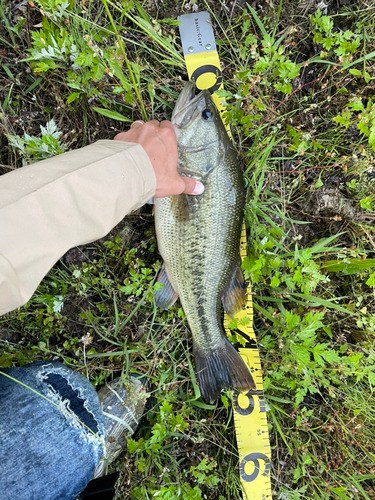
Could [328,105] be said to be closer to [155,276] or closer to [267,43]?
[267,43]

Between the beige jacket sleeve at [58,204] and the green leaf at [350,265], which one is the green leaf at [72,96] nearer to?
the beige jacket sleeve at [58,204]

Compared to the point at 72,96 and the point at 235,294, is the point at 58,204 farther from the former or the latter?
the point at 235,294

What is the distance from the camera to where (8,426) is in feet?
5.19

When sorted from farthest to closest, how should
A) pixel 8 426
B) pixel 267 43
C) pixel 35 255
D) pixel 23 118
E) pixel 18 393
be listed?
pixel 23 118 → pixel 267 43 → pixel 18 393 → pixel 8 426 → pixel 35 255

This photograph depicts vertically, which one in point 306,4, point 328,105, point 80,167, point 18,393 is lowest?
point 18,393

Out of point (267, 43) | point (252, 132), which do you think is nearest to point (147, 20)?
point (267, 43)

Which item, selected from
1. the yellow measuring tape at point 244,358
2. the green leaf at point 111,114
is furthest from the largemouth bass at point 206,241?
the green leaf at point 111,114

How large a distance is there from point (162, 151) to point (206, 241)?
654mm

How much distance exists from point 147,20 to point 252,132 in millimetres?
1061

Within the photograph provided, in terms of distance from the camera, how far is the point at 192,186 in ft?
6.57

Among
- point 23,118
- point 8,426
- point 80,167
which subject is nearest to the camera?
point 80,167

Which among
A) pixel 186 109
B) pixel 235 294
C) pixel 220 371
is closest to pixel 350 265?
pixel 235 294

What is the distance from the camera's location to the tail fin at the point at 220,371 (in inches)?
89.0

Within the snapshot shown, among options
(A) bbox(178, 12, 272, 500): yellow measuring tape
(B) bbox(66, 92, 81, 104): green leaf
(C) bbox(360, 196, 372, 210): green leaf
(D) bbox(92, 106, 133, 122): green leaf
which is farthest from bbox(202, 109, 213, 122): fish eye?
(C) bbox(360, 196, 372, 210): green leaf
